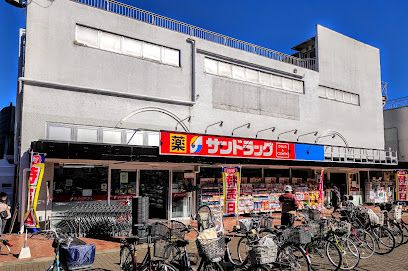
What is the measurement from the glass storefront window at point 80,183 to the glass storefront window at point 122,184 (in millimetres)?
373

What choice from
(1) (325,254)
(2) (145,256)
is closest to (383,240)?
(1) (325,254)

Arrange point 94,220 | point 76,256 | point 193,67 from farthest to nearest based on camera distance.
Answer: point 193,67 → point 94,220 → point 76,256

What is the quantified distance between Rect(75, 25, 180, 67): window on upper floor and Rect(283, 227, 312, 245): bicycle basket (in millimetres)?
12031

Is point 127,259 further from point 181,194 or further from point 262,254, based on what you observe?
point 181,194

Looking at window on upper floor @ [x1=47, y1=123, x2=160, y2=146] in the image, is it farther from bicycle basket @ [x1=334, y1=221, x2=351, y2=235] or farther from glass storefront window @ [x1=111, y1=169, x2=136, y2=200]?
bicycle basket @ [x1=334, y1=221, x2=351, y2=235]

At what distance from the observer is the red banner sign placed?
1392 centimetres

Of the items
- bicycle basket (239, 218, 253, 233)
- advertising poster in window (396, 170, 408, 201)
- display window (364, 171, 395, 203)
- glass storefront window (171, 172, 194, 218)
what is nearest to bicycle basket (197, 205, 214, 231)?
bicycle basket (239, 218, 253, 233)

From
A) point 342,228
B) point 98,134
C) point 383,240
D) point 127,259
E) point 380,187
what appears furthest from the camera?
point 380,187

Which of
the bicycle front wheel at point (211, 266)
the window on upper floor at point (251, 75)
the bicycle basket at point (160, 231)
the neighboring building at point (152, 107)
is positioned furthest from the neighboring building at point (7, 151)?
the bicycle front wheel at point (211, 266)

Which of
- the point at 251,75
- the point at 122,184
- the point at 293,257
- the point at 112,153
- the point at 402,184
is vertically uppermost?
the point at 251,75

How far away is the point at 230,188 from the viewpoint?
14008mm

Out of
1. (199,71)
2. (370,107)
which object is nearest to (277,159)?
Result: (199,71)

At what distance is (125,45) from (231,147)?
6.91m

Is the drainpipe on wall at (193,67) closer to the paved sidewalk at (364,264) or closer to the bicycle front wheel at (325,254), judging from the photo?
the paved sidewalk at (364,264)
